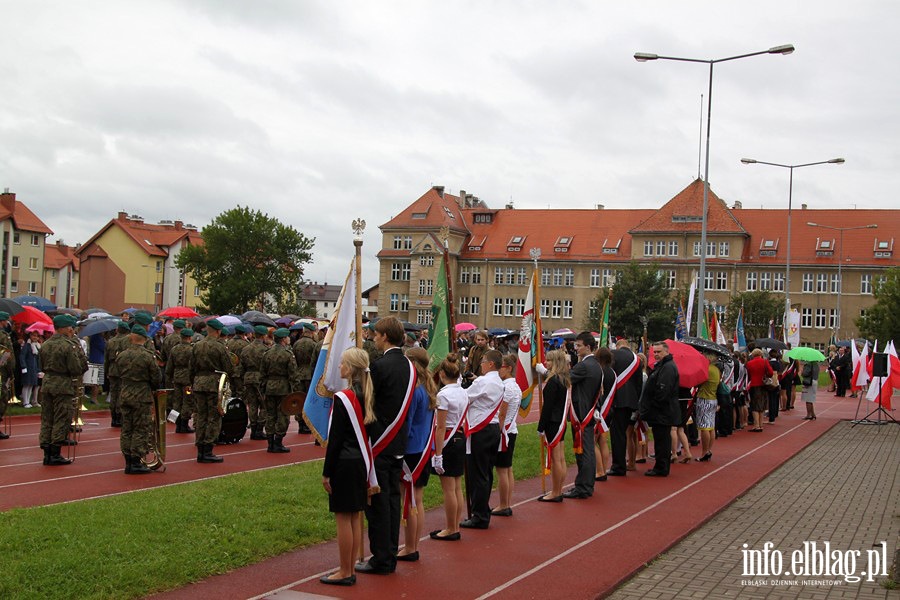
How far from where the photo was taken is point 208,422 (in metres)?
14.5

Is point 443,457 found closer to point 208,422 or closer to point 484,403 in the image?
point 484,403

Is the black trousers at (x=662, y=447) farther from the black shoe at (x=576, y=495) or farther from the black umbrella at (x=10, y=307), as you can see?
the black umbrella at (x=10, y=307)

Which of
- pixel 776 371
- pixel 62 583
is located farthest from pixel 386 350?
pixel 776 371

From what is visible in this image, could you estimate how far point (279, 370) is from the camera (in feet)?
52.7

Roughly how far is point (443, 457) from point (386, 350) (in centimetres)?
173

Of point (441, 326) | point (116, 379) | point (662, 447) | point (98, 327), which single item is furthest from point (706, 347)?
point (98, 327)

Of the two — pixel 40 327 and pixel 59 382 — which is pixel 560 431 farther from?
pixel 40 327

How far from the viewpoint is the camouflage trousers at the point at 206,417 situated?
14414mm

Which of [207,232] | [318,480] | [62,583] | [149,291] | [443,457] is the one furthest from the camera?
[149,291]

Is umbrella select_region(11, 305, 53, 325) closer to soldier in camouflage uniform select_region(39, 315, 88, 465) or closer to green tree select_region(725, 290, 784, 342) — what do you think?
soldier in camouflage uniform select_region(39, 315, 88, 465)

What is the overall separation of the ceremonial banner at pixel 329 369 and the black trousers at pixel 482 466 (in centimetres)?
205

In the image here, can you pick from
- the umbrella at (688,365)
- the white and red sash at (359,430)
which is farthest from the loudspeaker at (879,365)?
the white and red sash at (359,430)

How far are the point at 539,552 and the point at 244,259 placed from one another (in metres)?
73.9

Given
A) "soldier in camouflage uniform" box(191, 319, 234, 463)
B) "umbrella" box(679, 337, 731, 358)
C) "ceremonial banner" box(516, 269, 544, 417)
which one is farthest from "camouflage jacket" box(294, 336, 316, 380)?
"umbrella" box(679, 337, 731, 358)
